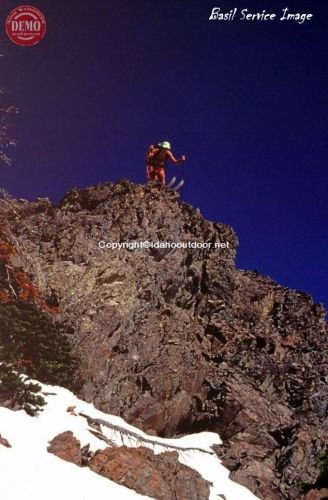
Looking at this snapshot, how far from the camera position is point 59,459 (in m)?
14.7

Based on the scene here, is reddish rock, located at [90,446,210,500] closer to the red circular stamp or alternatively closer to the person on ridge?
the red circular stamp

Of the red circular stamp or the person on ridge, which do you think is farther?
the person on ridge

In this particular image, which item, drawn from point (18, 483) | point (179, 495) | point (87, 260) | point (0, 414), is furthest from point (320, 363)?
point (18, 483)

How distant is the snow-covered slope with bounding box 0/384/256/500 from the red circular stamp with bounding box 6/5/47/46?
1281 centimetres

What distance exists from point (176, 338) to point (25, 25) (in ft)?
62.9

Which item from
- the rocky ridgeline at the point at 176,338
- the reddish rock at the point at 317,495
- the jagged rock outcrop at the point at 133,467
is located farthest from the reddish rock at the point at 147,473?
the reddish rock at the point at 317,495

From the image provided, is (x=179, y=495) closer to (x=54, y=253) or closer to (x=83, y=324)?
(x=83, y=324)

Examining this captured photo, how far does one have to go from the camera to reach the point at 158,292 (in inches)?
1178

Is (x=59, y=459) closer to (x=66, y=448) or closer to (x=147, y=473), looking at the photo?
(x=66, y=448)

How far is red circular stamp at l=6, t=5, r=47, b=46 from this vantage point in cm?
1573

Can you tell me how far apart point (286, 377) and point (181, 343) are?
379 inches

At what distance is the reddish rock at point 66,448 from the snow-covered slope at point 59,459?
0.76 ft

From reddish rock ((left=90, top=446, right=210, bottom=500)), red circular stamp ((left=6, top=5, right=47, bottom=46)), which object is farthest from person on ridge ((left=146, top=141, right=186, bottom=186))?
reddish rock ((left=90, top=446, right=210, bottom=500))

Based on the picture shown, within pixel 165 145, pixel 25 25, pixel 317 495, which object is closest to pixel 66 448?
pixel 25 25
